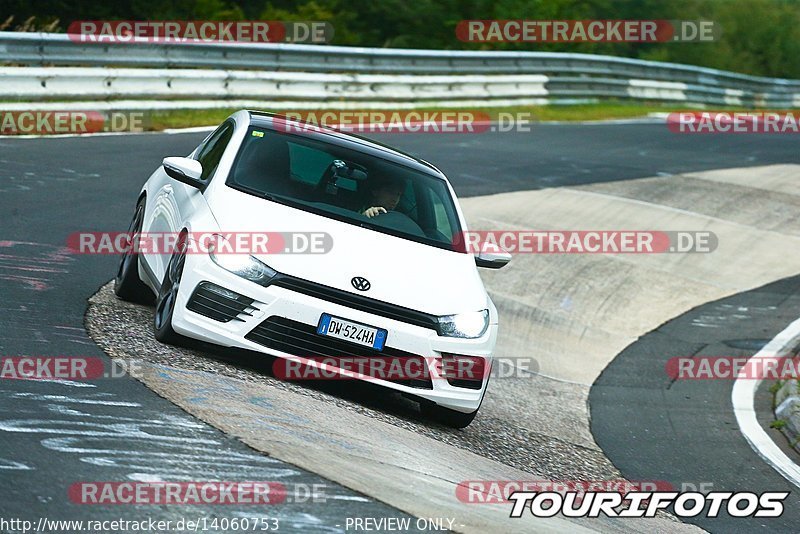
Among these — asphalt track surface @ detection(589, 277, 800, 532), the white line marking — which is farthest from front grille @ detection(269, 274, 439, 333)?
the white line marking

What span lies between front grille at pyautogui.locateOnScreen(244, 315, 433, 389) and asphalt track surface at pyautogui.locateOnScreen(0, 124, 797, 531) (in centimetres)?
88

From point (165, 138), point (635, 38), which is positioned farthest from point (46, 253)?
point (635, 38)

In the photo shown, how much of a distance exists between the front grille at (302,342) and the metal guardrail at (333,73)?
429 inches

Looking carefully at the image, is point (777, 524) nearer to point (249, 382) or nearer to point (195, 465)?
point (249, 382)

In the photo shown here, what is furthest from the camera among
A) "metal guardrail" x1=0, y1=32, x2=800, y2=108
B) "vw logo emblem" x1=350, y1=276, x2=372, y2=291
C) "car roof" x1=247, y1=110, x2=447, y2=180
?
"metal guardrail" x1=0, y1=32, x2=800, y2=108

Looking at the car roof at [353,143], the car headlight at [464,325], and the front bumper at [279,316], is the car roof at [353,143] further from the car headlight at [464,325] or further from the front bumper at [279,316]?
the front bumper at [279,316]

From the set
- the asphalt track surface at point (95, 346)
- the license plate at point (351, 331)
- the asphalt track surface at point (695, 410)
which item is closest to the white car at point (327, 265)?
the license plate at point (351, 331)

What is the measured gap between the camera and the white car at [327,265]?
6.96m

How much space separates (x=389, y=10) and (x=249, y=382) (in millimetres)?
41875

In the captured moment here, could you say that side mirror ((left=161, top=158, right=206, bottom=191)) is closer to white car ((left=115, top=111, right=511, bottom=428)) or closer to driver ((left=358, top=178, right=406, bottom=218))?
white car ((left=115, top=111, right=511, bottom=428))

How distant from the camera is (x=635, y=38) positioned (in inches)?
2509

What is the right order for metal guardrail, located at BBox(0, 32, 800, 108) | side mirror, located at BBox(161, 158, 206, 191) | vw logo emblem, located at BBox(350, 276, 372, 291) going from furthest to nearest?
1. metal guardrail, located at BBox(0, 32, 800, 108)
2. side mirror, located at BBox(161, 158, 206, 191)
3. vw logo emblem, located at BBox(350, 276, 372, 291)

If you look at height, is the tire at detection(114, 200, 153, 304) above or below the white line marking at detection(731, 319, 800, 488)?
above

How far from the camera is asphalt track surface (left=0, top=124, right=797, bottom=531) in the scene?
5.03m
